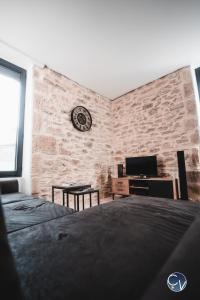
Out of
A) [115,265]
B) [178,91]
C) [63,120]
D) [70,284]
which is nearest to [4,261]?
[70,284]

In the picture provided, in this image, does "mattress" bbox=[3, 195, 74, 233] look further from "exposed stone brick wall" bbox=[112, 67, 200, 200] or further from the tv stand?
"exposed stone brick wall" bbox=[112, 67, 200, 200]

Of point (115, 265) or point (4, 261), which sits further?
point (115, 265)

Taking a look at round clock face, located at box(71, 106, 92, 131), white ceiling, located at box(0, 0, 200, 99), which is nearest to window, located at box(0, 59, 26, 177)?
white ceiling, located at box(0, 0, 200, 99)

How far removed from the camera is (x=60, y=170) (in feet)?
11.3

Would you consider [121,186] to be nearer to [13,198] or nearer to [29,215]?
[13,198]

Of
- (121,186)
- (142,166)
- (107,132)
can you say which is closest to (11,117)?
(107,132)

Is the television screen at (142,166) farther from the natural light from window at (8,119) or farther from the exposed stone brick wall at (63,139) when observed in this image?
the natural light from window at (8,119)

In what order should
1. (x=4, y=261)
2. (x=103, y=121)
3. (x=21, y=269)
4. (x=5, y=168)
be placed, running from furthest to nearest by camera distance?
(x=103, y=121)
(x=5, y=168)
(x=21, y=269)
(x=4, y=261)

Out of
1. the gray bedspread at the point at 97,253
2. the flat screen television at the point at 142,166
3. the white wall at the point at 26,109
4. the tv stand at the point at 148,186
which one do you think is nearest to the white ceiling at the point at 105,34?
the white wall at the point at 26,109

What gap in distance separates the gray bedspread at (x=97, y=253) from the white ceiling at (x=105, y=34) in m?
2.71

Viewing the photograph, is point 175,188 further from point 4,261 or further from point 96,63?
point 4,261

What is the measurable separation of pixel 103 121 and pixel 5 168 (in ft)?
9.26

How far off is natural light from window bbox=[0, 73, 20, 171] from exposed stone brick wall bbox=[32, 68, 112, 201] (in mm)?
415

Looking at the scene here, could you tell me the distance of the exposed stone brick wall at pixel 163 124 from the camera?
3443mm
